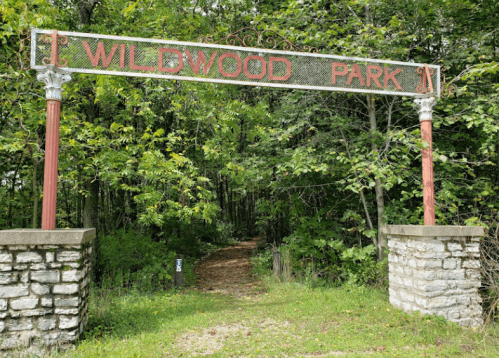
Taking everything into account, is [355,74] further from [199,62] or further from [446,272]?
[446,272]

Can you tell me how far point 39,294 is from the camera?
4.32 meters

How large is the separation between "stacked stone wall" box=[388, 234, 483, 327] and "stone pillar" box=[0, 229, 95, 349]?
5.03 metres

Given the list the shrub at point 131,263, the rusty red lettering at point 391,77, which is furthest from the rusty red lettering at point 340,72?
the shrub at point 131,263

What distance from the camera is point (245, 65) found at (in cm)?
534

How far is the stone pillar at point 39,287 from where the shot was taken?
422 cm

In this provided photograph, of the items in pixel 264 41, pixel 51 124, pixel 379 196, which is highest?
pixel 264 41

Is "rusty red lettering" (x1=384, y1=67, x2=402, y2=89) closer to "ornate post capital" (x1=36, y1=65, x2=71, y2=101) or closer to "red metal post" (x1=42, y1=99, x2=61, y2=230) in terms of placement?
"ornate post capital" (x1=36, y1=65, x2=71, y2=101)

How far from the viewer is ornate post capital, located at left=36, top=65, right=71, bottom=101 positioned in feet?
15.6

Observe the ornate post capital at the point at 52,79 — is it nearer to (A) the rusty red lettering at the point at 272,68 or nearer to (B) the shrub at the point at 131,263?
(A) the rusty red lettering at the point at 272,68

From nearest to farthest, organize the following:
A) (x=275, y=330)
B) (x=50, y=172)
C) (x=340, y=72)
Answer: (x=50, y=172) < (x=275, y=330) < (x=340, y=72)

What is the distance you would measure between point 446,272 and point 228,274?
20.5 ft

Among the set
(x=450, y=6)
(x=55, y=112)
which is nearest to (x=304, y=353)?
(x=55, y=112)

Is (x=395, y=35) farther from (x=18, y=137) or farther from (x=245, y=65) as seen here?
(x=18, y=137)

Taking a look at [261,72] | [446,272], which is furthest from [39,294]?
[446,272]
